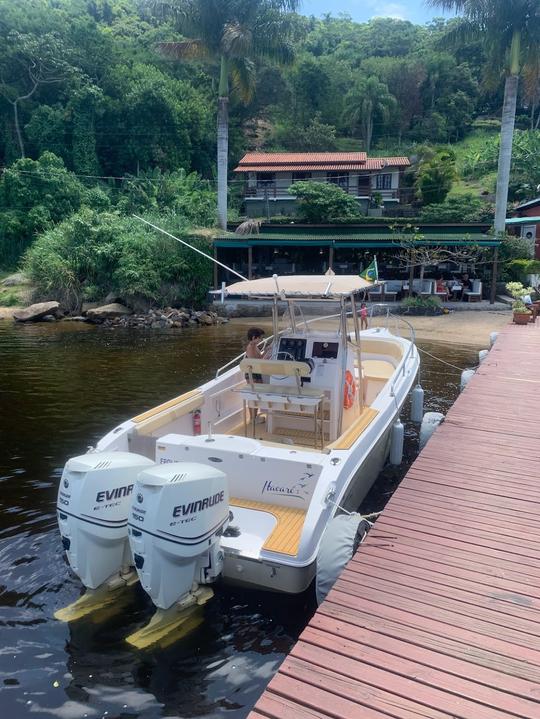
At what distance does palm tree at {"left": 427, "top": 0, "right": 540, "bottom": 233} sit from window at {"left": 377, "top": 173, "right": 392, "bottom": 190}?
11.6m

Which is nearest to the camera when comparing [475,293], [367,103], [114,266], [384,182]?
[475,293]

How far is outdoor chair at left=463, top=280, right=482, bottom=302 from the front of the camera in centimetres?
2514

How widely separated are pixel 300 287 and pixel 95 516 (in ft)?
11.7

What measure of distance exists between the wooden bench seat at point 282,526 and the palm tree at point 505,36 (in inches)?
966

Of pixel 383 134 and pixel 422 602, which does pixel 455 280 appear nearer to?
pixel 422 602

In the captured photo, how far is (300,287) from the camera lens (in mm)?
6727

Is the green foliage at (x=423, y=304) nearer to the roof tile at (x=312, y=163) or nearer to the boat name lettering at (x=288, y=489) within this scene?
the roof tile at (x=312, y=163)

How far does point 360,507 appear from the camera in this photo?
6.96m

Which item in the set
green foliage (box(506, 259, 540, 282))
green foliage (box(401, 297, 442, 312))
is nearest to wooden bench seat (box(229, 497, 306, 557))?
green foliage (box(401, 297, 442, 312))

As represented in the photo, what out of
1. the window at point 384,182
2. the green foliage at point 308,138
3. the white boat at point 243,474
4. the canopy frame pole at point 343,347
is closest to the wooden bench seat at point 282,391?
the white boat at point 243,474

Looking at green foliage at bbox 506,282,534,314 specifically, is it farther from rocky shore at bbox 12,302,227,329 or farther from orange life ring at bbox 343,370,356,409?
rocky shore at bbox 12,302,227,329

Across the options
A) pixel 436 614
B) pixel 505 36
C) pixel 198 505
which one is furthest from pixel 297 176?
pixel 436 614

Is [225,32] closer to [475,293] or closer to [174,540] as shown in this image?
[475,293]

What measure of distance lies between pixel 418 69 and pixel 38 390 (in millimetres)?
55563
